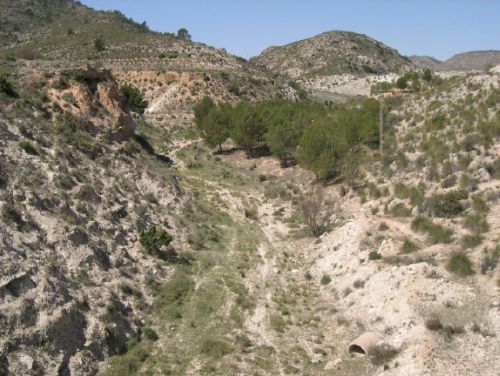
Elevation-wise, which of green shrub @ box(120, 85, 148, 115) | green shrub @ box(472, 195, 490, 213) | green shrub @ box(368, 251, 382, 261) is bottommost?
green shrub @ box(368, 251, 382, 261)

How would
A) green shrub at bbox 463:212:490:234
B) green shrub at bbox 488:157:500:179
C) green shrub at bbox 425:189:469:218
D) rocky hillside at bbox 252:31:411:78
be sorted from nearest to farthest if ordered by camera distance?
1. green shrub at bbox 463:212:490:234
2. green shrub at bbox 425:189:469:218
3. green shrub at bbox 488:157:500:179
4. rocky hillside at bbox 252:31:411:78

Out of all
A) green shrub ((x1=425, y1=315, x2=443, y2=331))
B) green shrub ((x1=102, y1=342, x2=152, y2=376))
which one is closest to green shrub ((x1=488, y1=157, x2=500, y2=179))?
green shrub ((x1=425, y1=315, x2=443, y2=331))

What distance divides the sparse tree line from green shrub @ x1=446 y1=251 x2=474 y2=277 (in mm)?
16341

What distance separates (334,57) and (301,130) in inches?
3584

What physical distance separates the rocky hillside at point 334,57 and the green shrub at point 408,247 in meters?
106

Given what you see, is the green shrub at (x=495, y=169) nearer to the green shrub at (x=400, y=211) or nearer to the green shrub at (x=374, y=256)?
the green shrub at (x=400, y=211)

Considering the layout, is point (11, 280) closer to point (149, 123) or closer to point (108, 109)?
point (108, 109)

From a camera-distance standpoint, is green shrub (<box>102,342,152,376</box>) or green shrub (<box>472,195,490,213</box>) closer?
green shrub (<box>102,342,152,376</box>)

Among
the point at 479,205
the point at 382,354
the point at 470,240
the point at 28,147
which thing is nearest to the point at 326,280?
the point at 470,240

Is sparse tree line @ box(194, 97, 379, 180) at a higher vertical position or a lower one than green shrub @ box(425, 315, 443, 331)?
higher

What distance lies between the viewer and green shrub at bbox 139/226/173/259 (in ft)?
84.6

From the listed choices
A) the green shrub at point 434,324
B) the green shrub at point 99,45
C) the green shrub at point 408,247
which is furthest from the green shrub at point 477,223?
the green shrub at point 99,45

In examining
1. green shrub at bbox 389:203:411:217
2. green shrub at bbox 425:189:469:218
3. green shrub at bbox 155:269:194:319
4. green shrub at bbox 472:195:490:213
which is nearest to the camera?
green shrub at bbox 155:269:194:319

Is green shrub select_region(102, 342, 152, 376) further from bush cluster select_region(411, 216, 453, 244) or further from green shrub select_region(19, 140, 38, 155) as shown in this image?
bush cluster select_region(411, 216, 453, 244)
